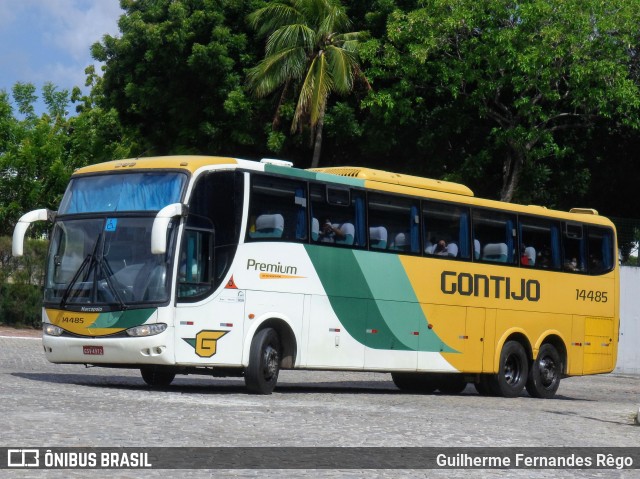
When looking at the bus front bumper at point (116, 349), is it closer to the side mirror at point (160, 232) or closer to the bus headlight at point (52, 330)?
the bus headlight at point (52, 330)

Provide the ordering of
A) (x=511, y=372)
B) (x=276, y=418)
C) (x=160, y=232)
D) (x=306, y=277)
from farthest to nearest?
1. (x=511, y=372)
2. (x=306, y=277)
3. (x=160, y=232)
4. (x=276, y=418)

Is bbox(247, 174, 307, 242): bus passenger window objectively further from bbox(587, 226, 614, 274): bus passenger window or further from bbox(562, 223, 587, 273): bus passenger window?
bbox(587, 226, 614, 274): bus passenger window

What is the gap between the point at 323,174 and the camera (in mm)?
18922

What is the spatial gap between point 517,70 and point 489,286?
1085 cm

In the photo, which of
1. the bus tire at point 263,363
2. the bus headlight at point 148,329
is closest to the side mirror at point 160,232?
the bus headlight at point 148,329

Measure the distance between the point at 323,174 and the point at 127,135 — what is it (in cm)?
2199

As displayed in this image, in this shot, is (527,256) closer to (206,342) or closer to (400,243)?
(400,243)

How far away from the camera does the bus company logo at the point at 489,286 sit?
835 inches

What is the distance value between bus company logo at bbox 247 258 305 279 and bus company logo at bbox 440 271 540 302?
3.76 m

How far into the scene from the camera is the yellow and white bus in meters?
16.7

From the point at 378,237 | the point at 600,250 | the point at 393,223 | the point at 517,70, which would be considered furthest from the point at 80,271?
the point at 517,70

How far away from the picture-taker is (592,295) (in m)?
24.2

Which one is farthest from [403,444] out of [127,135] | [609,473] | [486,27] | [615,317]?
[127,135]

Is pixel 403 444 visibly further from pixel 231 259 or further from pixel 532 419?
pixel 231 259
